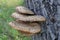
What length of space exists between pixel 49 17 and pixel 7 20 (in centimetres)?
191

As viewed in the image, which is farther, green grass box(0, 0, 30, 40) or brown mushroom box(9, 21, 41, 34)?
green grass box(0, 0, 30, 40)

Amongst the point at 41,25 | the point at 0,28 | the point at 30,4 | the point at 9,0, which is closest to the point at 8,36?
the point at 0,28

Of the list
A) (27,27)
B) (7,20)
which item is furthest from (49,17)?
(7,20)

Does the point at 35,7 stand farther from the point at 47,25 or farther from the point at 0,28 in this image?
the point at 0,28

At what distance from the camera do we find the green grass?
271 cm

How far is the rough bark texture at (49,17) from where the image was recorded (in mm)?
1104

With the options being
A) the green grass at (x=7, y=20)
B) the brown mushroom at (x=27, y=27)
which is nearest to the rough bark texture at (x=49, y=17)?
the brown mushroom at (x=27, y=27)

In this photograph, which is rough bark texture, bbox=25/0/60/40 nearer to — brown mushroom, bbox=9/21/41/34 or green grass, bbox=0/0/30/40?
brown mushroom, bbox=9/21/41/34

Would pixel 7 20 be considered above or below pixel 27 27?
below

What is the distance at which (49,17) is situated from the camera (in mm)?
1162

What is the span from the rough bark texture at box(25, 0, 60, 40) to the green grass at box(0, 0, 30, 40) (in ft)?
4.34

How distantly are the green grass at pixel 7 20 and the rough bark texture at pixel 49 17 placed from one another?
4.34ft

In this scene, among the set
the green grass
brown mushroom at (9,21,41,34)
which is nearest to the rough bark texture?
brown mushroom at (9,21,41,34)

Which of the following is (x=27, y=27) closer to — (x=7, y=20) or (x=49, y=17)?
(x=49, y=17)
